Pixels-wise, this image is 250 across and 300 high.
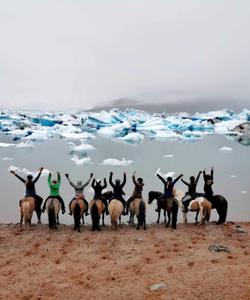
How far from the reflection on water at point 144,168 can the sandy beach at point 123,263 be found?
3.93 meters

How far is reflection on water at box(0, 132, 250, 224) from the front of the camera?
21203 millimetres

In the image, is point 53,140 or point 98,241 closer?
point 98,241

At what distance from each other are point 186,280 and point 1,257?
544 cm

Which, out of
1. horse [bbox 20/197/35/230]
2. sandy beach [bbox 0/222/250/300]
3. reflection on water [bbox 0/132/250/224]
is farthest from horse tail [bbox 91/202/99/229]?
reflection on water [bbox 0/132/250/224]

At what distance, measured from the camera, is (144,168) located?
108 ft

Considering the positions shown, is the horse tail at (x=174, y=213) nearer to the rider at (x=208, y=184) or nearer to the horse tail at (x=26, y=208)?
the rider at (x=208, y=184)

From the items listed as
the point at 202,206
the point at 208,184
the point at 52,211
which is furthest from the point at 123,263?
the point at 208,184

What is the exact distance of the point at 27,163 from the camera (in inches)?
1367

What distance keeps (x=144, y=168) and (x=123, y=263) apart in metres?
22.0

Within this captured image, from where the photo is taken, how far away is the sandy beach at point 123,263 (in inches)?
360

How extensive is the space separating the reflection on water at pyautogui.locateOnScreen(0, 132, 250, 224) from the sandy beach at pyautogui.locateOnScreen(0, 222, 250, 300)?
3932mm

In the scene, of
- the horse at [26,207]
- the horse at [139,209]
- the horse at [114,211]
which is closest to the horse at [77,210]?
the horse at [114,211]

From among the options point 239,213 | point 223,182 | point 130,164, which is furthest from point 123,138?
point 239,213

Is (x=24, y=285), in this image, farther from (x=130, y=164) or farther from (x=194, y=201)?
(x=130, y=164)
